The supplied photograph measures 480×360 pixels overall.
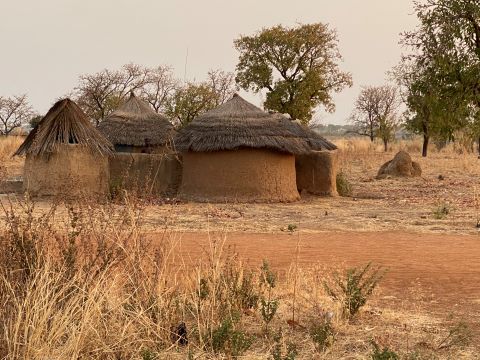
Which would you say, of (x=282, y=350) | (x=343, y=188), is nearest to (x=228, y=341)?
(x=282, y=350)

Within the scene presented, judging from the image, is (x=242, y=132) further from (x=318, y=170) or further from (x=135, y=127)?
(x=135, y=127)

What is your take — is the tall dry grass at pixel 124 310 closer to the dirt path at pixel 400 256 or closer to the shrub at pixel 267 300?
the shrub at pixel 267 300

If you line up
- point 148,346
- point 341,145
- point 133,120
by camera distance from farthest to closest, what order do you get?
point 341,145
point 133,120
point 148,346

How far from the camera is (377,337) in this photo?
177 inches

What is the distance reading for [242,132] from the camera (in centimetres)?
1532

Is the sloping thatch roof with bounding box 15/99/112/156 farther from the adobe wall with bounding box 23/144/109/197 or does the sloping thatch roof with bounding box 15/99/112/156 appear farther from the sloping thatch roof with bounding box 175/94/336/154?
the sloping thatch roof with bounding box 175/94/336/154

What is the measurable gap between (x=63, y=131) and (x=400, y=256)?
908 cm

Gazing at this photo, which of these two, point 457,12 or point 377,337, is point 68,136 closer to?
point 457,12

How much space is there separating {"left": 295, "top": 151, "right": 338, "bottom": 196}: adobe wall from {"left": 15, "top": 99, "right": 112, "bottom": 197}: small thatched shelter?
476cm

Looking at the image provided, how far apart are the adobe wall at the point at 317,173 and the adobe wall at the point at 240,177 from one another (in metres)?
1.27

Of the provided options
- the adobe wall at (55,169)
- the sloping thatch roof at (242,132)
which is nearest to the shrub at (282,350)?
the adobe wall at (55,169)

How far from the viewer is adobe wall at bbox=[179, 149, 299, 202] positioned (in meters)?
15.1

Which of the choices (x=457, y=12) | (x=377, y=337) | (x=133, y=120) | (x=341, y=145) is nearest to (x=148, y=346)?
(x=377, y=337)

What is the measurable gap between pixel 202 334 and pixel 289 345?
61cm
